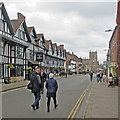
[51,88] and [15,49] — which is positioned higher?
[15,49]

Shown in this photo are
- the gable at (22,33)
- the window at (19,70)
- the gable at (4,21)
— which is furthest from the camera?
the gable at (22,33)

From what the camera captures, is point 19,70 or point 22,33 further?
point 22,33

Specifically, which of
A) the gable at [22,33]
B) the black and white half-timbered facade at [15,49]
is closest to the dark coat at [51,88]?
the black and white half-timbered facade at [15,49]

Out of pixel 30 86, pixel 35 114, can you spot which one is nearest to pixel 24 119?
pixel 35 114

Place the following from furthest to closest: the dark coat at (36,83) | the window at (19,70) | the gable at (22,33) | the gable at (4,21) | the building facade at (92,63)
→ the building facade at (92,63) → the gable at (22,33) → the window at (19,70) → the gable at (4,21) → the dark coat at (36,83)

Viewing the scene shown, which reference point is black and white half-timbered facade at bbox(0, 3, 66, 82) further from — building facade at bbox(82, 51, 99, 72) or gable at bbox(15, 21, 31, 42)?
building facade at bbox(82, 51, 99, 72)

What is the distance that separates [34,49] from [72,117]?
30152 millimetres

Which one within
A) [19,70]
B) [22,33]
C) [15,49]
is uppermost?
[22,33]

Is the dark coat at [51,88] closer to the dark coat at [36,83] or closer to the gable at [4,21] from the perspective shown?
the dark coat at [36,83]

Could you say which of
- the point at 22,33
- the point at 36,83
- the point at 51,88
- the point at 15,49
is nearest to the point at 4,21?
the point at 15,49

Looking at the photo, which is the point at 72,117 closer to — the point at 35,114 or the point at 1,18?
the point at 35,114

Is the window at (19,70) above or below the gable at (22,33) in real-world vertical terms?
below

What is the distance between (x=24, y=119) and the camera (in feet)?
21.1

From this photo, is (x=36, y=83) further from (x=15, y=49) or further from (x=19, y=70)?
(x=19, y=70)
